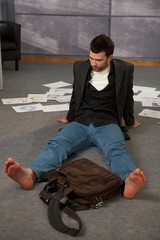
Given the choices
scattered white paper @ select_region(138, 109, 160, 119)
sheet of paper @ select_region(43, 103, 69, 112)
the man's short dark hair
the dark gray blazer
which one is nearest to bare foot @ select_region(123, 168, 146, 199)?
the dark gray blazer

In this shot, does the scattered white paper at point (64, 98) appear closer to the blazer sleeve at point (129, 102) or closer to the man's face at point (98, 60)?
the blazer sleeve at point (129, 102)

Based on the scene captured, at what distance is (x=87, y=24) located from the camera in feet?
16.7

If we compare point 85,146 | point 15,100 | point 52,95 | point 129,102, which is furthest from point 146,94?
point 85,146

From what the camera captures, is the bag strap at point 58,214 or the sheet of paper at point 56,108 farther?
the sheet of paper at point 56,108

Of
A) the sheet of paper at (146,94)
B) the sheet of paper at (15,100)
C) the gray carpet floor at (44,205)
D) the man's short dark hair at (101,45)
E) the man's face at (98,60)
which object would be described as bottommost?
the gray carpet floor at (44,205)

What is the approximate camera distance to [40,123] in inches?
117

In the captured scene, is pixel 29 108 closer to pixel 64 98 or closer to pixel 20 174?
pixel 64 98

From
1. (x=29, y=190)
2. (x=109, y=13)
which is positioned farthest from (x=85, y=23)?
(x=29, y=190)

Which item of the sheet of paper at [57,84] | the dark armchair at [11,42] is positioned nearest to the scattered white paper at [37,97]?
the sheet of paper at [57,84]

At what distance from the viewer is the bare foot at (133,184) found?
178 cm

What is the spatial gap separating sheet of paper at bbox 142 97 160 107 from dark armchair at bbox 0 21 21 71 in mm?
1923

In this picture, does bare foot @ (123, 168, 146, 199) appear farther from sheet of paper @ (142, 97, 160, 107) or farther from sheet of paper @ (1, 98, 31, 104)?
sheet of paper @ (1, 98, 31, 104)

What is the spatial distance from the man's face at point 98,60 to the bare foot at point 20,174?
0.86m

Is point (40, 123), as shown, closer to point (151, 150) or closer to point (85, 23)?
point (151, 150)
